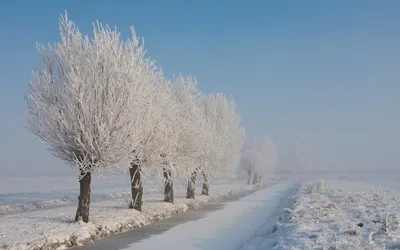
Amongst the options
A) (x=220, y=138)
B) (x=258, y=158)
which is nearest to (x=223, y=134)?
(x=220, y=138)

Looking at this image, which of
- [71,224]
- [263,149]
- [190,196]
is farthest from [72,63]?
[263,149]

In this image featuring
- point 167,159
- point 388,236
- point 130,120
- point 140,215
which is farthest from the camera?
point 167,159

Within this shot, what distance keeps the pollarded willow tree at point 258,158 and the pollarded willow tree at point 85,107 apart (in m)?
72.2

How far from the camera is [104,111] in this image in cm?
1834

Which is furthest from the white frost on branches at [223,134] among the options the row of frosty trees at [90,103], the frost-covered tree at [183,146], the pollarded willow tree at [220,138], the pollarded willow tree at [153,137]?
the row of frosty trees at [90,103]

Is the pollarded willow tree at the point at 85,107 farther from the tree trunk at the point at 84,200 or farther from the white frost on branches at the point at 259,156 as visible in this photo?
the white frost on branches at the point at 259,156

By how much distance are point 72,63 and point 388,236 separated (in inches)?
578

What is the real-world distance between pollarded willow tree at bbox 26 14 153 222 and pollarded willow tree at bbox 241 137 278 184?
7221cm

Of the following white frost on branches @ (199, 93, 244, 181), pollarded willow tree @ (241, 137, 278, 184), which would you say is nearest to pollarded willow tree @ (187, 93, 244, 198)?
white frost on branches @ (199, 93, 244, 181)

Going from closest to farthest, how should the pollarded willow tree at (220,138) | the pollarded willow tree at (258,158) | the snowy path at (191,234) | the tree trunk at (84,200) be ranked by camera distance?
the snowy path at (191,234) → the tree trunk at (84,200) → the pollarded willow tree at (220,138) → the pollarded willow tree at (258,158)

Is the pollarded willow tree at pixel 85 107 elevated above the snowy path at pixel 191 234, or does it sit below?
above

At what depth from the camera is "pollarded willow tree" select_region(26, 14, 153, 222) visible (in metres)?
17.9

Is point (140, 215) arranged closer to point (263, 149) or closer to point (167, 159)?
point (167, 159)

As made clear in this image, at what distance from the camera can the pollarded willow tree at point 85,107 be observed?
705 inches
